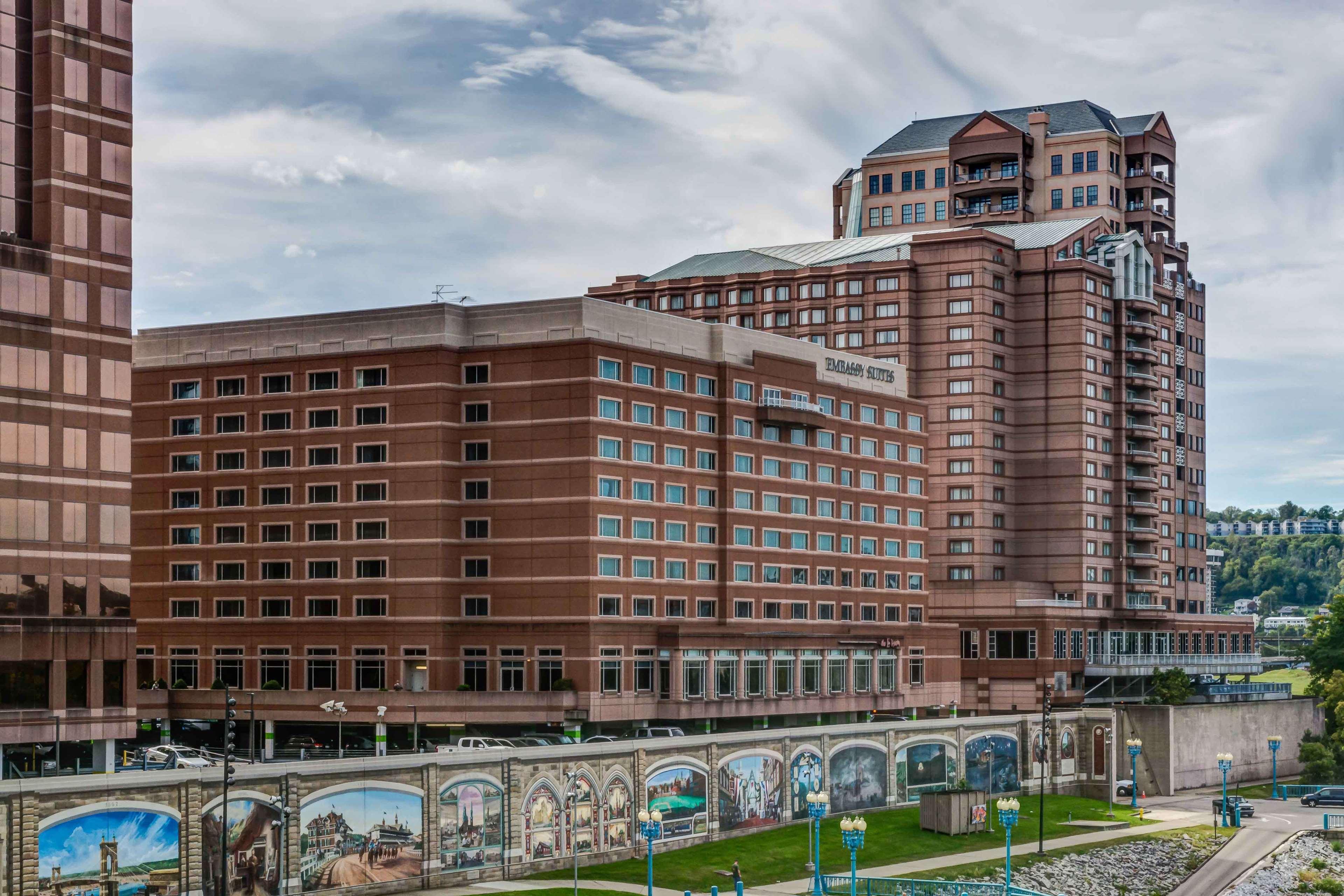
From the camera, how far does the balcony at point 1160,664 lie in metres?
178

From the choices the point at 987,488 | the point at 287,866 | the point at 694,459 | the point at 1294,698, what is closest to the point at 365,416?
the point at 694,459

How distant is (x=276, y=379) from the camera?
436 feet

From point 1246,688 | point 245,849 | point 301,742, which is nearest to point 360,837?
point 245,849

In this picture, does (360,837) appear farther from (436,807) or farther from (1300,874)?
(1300,874)

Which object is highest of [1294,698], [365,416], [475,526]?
[365,416]

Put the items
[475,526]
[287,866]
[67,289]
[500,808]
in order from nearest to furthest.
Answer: [287,866] < [500,808] < [67,289] < [475,526]

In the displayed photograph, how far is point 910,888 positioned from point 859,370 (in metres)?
66.3

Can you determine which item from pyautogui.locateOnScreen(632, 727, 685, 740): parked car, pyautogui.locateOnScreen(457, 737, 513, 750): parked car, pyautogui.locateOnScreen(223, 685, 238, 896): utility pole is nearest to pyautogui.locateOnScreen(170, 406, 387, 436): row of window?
pyautogui.locateOnScreen(632, 727, 685, 740): parked car

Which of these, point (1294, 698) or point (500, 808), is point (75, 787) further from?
point (1294, 698)

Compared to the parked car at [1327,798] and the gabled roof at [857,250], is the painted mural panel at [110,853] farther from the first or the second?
the gabled roof at [857,250]

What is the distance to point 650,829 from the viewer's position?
87.1 meters

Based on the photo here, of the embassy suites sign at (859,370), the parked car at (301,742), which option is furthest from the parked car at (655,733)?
the embassy suites sign at (859,370)

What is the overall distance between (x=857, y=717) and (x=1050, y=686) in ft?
100

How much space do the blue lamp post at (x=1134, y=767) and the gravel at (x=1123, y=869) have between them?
1725cm
